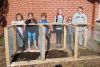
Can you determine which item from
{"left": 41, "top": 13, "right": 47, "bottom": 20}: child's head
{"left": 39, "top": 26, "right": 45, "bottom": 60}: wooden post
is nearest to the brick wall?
{"left": 41, "top": 13, "right": 47, "bottom": 20}: child's head

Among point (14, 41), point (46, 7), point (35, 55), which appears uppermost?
point (46, 7)

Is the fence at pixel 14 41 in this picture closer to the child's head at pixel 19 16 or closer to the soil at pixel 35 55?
the soil at pixel 35 55

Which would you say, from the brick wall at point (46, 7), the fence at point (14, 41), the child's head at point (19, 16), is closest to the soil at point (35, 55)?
the fence at point (14, 41)

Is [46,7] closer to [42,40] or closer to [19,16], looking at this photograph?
[19,16]

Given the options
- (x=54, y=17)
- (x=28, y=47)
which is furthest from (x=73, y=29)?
(x=54, y=17)

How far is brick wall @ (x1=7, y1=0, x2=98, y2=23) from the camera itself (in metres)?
11.1

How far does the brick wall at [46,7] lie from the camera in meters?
11.1

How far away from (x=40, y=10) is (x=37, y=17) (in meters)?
0.31

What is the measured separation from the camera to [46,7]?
11242 mm

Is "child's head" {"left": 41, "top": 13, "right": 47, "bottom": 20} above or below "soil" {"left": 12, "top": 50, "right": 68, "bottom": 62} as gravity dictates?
above

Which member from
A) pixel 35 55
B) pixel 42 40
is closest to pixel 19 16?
pixel 35 55

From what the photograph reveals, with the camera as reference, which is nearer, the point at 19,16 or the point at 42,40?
the point at 42,40

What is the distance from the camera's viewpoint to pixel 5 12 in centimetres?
1115

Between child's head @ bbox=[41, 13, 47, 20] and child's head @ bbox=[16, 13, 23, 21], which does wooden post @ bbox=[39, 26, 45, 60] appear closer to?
child's head @ bbox=[16, 13, 23, 21]
